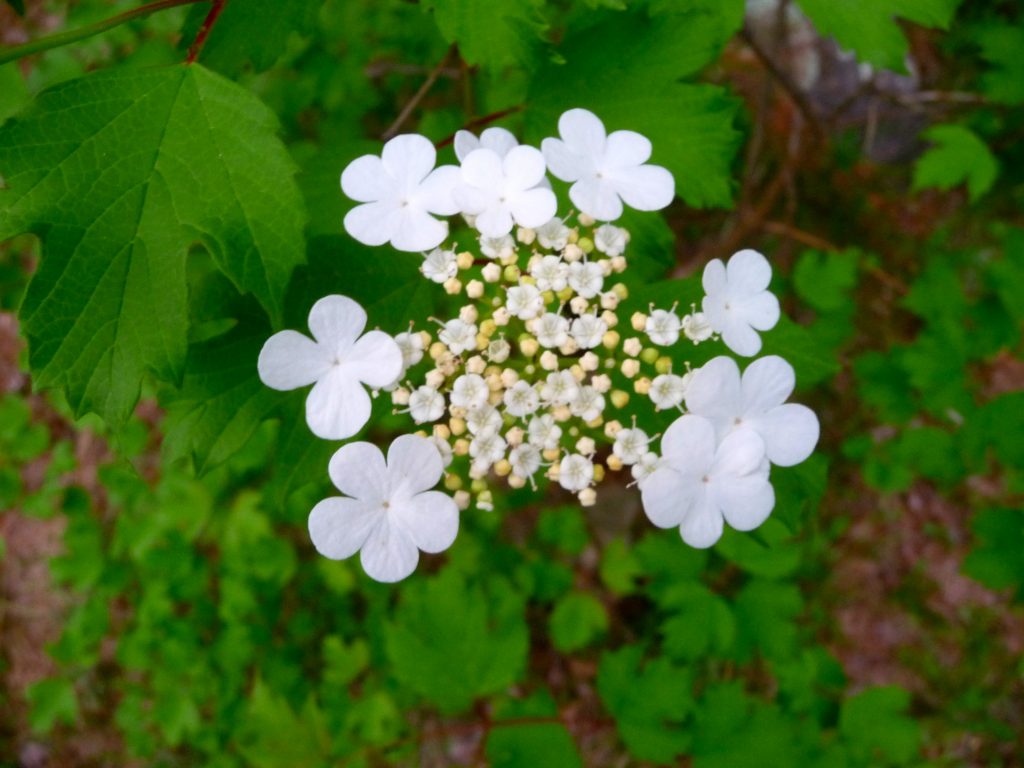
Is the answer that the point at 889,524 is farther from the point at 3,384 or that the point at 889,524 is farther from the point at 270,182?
the point at 3,384

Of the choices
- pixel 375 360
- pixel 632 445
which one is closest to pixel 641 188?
pixel 632 445

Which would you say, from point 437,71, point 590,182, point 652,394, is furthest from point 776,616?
point 437,71

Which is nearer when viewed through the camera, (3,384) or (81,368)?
(81,368)

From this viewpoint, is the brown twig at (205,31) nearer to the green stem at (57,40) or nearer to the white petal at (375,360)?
the green stem at (57,40)

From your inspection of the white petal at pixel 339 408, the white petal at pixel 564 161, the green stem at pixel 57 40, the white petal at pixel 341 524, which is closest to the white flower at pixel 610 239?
the white petal at pixel 564 161

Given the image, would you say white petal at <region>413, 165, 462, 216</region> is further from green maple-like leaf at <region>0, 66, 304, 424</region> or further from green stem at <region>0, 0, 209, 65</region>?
green stem at <region>0, 0, 209, 65</region>

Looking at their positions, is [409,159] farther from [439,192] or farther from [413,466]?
[413,466]
